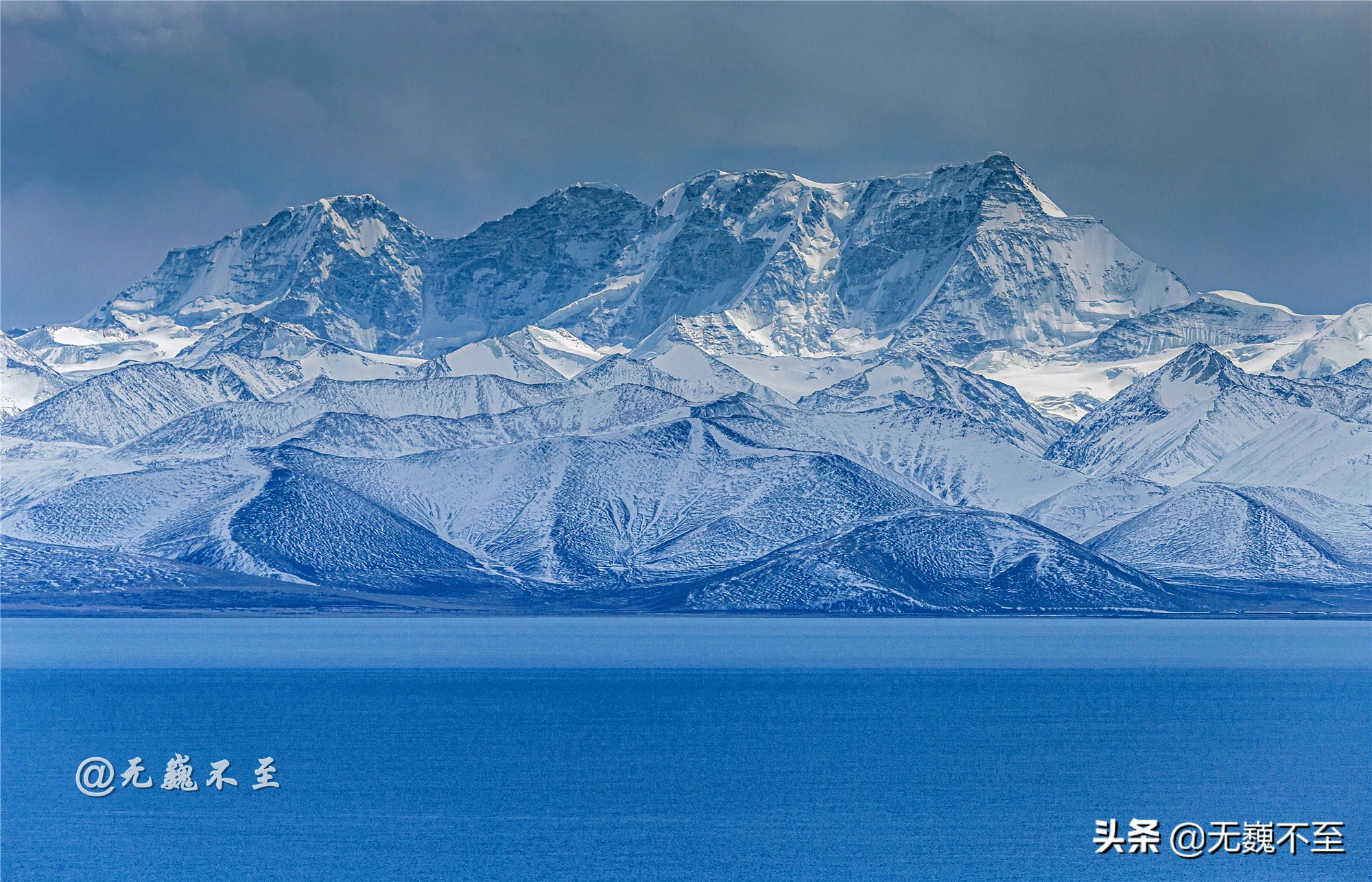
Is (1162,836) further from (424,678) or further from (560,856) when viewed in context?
(424,678)

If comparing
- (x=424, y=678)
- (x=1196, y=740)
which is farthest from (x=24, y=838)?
(x=424, y=678)

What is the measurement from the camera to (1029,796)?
108500mm

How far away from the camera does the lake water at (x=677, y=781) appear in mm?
90750

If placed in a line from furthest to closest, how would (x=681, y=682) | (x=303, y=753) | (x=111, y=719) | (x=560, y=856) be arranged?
(x=681, y=682) → (x=111, y=719) → (x=303, y=753) → (x=560, y=856)

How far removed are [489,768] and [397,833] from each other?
22.6 meters

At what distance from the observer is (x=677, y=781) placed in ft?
374

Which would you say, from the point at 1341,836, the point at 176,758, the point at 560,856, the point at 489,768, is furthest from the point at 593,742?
the point at 1341,836

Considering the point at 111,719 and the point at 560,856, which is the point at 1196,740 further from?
the point at 111,719

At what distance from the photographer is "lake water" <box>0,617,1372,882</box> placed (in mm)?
90750

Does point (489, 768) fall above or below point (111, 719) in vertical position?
below

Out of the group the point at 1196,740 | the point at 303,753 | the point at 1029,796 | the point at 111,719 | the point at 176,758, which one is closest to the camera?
the point at 1029,796

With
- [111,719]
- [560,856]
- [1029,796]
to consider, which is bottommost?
[560,856]

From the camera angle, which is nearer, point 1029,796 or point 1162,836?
point 1162,836

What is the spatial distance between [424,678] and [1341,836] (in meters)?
118
